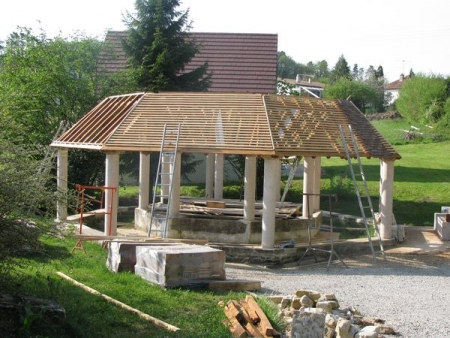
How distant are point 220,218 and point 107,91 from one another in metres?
8.46

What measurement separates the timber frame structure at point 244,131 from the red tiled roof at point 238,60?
1246 centimetres

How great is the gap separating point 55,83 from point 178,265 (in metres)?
14.1

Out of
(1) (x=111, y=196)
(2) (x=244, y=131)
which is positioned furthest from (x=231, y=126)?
(1) (x=111, y=196)

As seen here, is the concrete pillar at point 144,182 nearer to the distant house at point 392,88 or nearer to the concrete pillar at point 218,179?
the concrete pillar at point 218,179

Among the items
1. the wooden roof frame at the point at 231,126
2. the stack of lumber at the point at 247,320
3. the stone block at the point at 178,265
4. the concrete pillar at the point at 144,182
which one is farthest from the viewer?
the concrete pillar at the point at 144,182

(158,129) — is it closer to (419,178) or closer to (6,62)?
(6,62)

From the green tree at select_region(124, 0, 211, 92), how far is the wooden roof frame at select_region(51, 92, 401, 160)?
19.5 feet

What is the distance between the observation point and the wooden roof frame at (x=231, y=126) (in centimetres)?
1750

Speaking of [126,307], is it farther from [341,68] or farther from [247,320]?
[341,68]

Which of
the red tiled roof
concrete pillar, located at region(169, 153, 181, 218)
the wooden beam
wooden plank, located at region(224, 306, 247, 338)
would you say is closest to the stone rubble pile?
wooden plank, located at region(224, 306, 247, 338)

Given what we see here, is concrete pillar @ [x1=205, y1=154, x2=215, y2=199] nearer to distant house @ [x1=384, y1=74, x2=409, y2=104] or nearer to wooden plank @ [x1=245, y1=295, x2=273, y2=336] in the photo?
wooden plank @ [x1=245, y1=295, x2=273, y2=336]

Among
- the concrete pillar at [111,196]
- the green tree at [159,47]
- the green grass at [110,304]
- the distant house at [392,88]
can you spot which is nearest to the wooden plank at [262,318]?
the green grass at [110,304]

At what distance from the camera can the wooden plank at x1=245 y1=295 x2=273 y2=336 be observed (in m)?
9.62

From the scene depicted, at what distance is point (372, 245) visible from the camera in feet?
58.1
